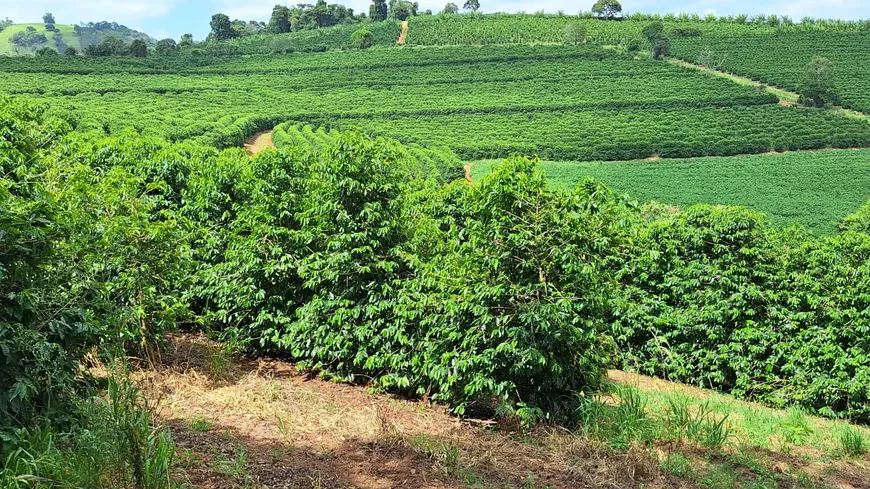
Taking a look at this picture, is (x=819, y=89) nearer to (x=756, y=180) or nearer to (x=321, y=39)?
(x=756, y=180)

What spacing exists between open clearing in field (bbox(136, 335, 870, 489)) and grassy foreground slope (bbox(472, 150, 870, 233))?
98.6 ft

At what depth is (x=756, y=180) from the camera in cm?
4578

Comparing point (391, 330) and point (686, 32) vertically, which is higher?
point (686, 32)

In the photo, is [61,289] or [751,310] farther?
[751,310]

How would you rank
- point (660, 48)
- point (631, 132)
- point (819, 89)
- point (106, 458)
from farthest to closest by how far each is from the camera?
1. point (660, 48)
2. point (819, 89)
3. point (631, 132)
4. point (106, 458)

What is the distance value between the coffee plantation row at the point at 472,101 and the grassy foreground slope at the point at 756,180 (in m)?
4.02

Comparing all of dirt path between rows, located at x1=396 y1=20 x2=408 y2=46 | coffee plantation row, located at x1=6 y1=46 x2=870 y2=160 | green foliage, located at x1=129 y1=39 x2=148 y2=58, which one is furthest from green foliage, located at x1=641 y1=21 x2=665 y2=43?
green foliage, located at x1=129 y1=39 x2=148 y2=58

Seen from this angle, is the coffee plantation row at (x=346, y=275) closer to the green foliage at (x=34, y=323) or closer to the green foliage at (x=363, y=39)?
the green foliage at (x=34, y=323)

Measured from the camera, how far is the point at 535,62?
3492 inches

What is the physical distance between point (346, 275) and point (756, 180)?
1775 inches

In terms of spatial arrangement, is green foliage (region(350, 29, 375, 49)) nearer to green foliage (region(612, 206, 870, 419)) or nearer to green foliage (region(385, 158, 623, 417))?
green foliage (region(612, 206, 870, 419))

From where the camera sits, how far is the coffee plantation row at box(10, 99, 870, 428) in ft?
15.4

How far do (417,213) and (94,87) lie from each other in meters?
61.8

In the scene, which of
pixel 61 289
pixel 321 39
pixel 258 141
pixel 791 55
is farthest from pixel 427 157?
pixel 321 39
